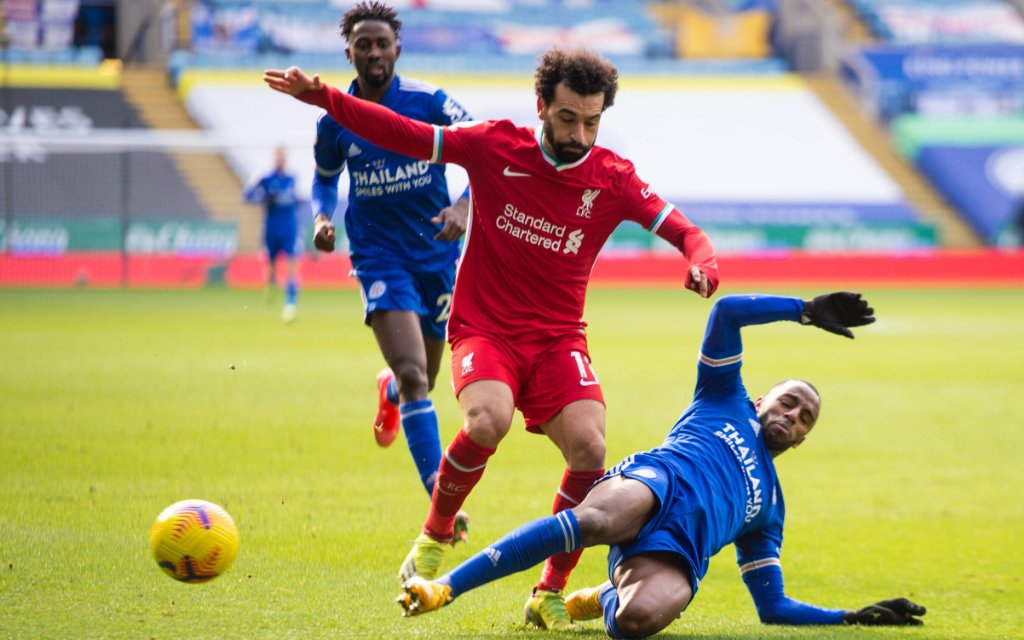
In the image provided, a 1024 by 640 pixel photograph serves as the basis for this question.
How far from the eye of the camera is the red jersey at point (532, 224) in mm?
5703

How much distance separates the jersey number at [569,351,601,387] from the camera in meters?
5.78

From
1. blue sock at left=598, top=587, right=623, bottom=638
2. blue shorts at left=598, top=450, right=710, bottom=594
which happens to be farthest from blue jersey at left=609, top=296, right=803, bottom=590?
blue sock at left=598, top=587, right=623, bottom=638

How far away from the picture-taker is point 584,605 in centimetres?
557

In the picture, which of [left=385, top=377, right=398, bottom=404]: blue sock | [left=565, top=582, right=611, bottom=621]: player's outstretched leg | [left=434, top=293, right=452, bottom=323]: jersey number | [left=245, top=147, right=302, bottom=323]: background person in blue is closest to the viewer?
[left=565, top=582, right=611, bottom=621]: player's outstretched leg

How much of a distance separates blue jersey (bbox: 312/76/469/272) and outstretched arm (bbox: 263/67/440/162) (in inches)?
66.6

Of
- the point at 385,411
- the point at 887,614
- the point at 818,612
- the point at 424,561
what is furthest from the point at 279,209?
the point at 887,614

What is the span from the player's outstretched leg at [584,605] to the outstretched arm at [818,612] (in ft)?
2.30

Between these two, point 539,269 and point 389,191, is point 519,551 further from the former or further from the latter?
point 389,191

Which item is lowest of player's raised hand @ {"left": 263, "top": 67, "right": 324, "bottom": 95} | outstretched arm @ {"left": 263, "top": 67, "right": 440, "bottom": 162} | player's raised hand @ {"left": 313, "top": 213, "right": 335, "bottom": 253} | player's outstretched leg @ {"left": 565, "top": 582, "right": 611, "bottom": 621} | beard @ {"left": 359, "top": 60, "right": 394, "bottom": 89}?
player's outstretched leg @ {"left": 565, "top": 582, "right": 611, "bottom": 621}

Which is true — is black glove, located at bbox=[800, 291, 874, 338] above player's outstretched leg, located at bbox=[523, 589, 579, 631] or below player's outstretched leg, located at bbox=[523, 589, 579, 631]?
above

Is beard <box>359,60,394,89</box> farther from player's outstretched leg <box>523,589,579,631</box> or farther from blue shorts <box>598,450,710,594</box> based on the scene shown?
player's outstretched leg <box>523,589,579,631</box>

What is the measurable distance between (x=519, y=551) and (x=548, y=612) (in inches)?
27.5

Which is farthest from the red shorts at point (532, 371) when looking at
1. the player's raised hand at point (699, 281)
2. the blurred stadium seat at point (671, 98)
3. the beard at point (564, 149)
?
the blurred stadium seat at point (671, 98)

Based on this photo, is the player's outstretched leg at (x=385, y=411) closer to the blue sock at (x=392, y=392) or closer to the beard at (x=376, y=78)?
the blue sock at (x=392, y=392)
